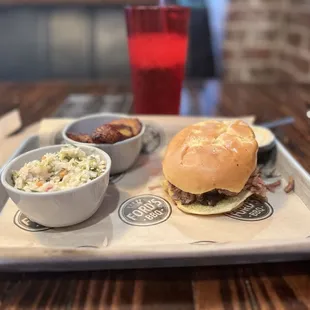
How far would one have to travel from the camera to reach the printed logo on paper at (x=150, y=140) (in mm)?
1086

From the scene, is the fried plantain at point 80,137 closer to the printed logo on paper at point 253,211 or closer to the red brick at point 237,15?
the printed logo on paper at point 253,211

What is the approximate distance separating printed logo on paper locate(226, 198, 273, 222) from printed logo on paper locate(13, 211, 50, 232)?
351mm

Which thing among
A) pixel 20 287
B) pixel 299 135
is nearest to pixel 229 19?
pixel 299 135

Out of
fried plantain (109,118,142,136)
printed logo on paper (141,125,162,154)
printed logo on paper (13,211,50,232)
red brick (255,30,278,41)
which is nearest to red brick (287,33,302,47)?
red brick (255,30,278,41)

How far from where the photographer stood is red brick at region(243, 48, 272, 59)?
2.62 meters

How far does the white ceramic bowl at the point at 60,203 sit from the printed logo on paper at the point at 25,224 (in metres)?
0.02

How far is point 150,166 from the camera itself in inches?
39.6

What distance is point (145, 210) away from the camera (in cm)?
80

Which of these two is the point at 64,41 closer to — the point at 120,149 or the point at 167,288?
the point at 120,149

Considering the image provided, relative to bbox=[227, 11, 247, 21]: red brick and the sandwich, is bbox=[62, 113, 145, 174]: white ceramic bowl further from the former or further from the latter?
bbox=[227, 11, 247, 21]: red brick

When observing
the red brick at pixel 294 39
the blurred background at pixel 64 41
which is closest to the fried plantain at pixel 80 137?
the blurred background at pixel 64 41

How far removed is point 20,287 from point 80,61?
1982 mm

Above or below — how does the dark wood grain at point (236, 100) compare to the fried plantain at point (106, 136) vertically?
below

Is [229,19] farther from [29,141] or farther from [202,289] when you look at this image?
[202,289]
